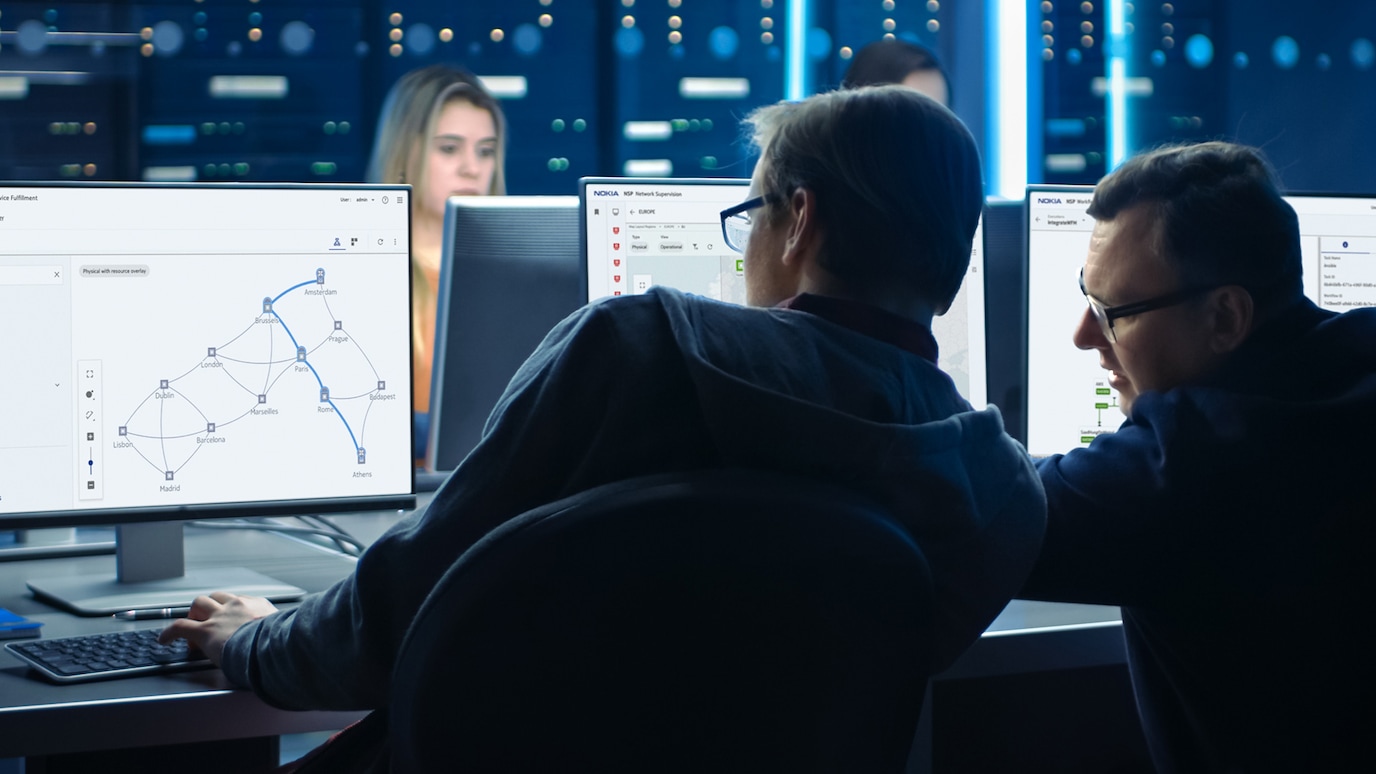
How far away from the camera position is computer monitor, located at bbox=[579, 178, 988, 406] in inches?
67.1

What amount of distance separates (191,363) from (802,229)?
0.78m

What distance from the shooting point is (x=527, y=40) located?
17.4 ft

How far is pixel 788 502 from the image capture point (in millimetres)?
702

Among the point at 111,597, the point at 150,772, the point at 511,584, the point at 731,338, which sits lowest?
the point at 150,772

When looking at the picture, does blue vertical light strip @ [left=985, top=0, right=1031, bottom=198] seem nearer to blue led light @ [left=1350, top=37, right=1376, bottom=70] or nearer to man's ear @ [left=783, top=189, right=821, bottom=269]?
blue led light @ [left=1350, top=37, right=1376, bottom=70]

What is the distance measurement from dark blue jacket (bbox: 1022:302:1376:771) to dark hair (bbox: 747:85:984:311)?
0.31m

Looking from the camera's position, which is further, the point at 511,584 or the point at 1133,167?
the point at 1133,167

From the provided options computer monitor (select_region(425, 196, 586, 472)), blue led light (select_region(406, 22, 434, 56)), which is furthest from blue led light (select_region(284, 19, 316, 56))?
computer monitor (select_region(425, 196, 586, 472))

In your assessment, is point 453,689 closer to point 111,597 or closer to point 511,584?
point 511,584

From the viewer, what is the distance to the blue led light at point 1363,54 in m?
5.21

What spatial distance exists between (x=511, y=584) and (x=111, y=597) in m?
0.90

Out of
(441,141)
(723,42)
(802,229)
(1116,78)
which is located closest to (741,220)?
(802,229)

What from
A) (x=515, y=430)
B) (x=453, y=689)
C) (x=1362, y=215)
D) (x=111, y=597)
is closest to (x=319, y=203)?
(x=111, y=597)

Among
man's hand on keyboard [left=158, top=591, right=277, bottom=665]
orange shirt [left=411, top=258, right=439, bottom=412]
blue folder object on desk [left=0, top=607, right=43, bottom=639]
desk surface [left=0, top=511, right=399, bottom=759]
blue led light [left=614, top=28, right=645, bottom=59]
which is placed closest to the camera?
desk surface [left=0, top=511, right=399, bottom=759]
